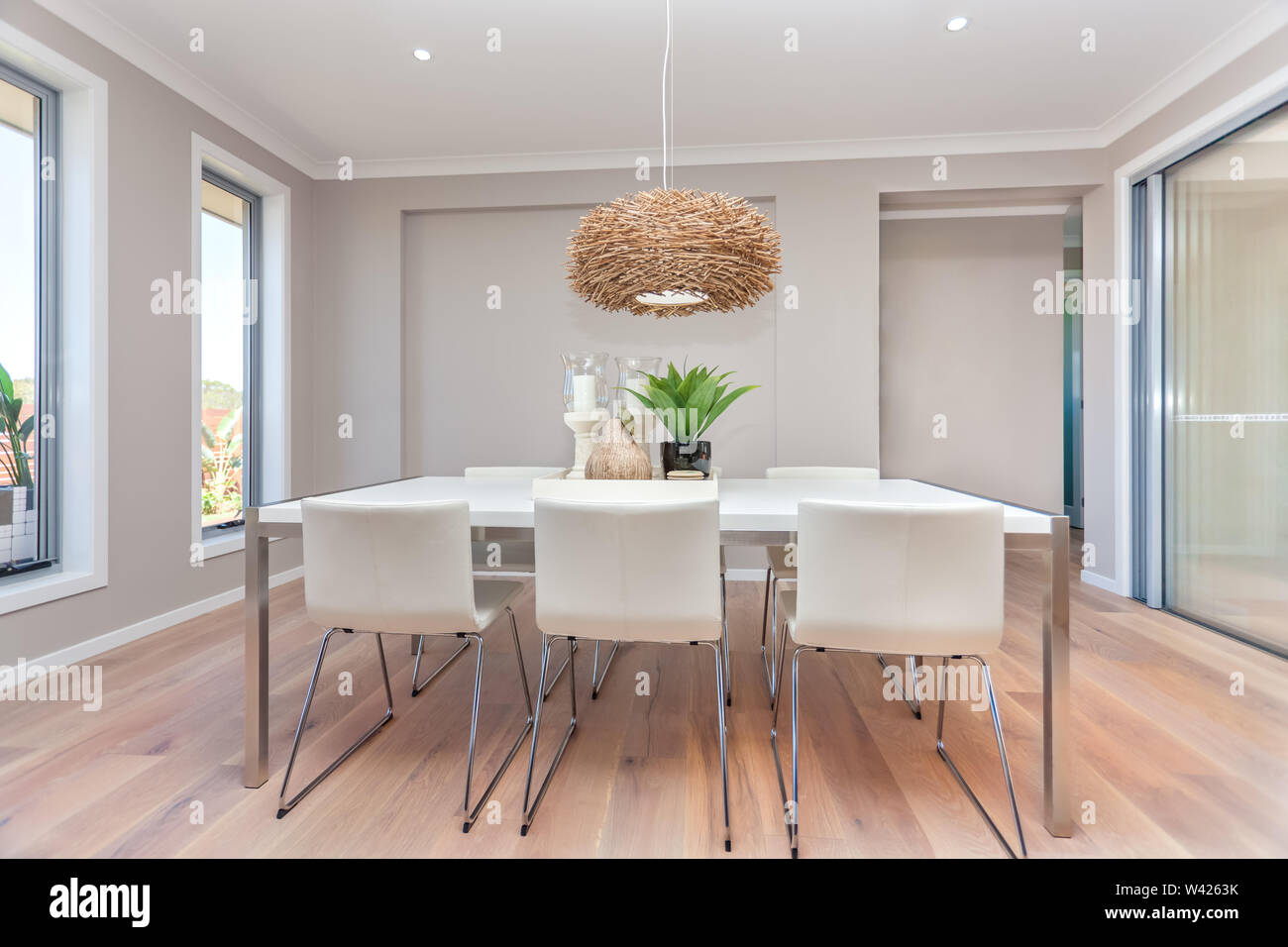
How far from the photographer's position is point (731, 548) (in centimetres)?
390

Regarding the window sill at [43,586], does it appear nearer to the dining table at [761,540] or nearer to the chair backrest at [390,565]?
the dining table at [761,540]

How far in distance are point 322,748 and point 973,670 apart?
2189 millimetres

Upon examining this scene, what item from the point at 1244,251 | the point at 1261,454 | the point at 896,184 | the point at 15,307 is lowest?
the point at 1261,454

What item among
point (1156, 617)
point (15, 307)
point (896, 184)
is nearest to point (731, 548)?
point (1156, 617)

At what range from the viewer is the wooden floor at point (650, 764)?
4.56ft

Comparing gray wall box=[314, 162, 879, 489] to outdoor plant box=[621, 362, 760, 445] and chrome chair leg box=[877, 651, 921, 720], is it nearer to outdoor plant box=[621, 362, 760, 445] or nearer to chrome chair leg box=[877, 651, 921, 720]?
chrome chair leg box=[877, 651, 921, 720]

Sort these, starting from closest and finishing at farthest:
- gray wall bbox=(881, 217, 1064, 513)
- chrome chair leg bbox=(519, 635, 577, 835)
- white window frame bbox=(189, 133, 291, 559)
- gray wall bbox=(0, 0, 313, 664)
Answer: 1. chrome chair leg bbox=(519, 635, 577, 835)
2. gray wall bbox=(0, 0, 313, 664)
3. white window frame bbox=(189, 133, 291, 559)
4. gray wall bbox=(881, 217, 1064, 513)

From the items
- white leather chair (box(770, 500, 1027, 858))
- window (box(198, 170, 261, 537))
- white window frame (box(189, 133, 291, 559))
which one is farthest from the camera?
white window frame (box(189, 133, 291, 559))

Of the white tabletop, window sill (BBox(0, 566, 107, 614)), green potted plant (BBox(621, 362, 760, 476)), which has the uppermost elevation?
green potted plant (BBox(621, 362, 760, 476))

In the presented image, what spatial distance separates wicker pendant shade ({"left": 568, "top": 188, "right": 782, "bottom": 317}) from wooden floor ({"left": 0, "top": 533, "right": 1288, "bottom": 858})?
1328 mm

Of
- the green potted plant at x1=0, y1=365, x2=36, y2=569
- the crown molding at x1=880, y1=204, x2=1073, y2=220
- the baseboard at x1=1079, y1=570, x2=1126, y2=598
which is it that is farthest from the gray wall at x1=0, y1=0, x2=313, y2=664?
the baseboard at x1=1079, y1=570, x2=1126, y2=598

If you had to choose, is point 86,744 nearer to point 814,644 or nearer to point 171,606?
point 171,606

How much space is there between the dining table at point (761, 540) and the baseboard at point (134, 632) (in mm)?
1205

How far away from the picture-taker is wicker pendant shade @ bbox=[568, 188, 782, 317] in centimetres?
168
